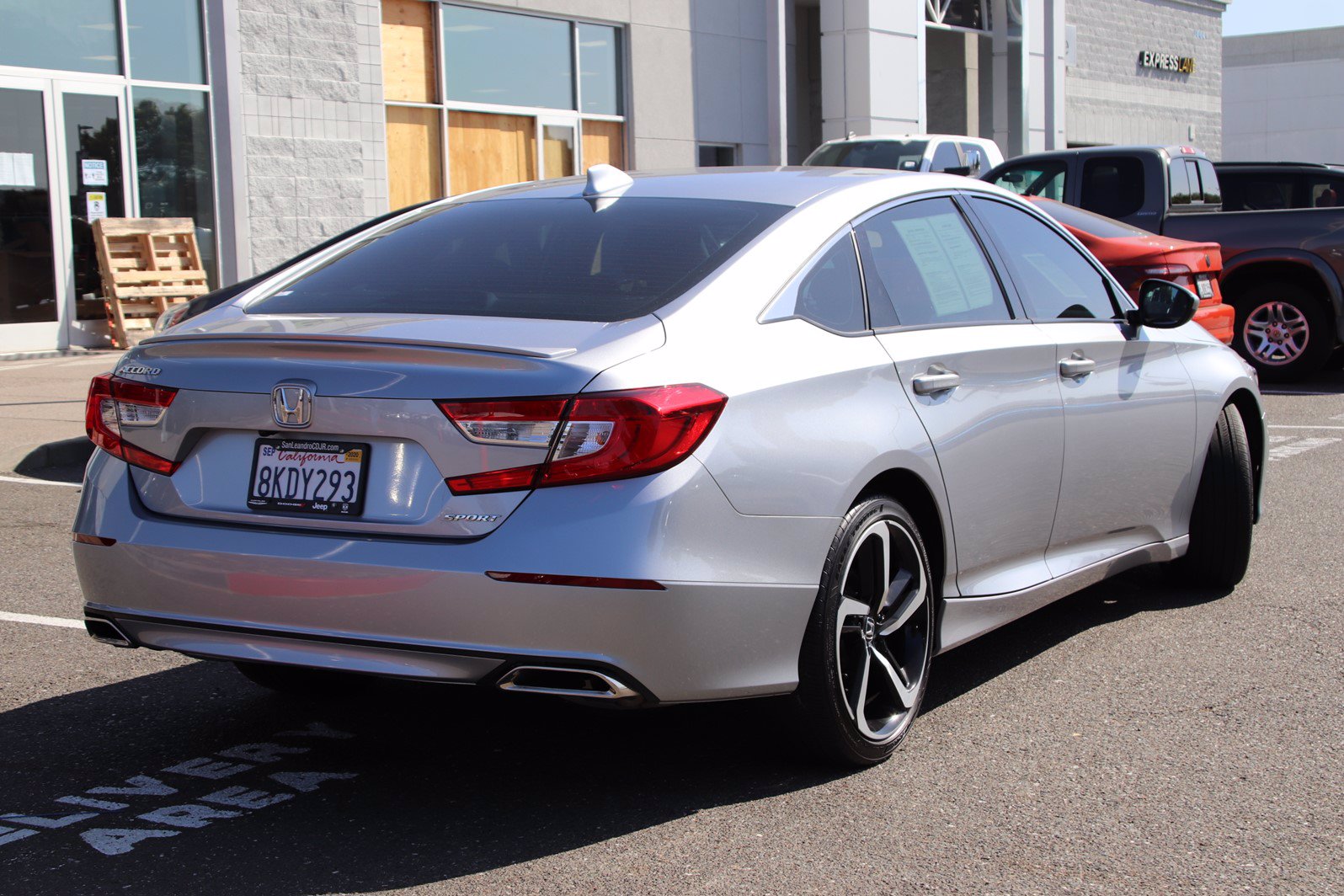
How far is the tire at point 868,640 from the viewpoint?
13.0 feet

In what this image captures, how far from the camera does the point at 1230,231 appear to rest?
13930 millimetres

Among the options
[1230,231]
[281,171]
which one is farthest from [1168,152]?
[281,171]

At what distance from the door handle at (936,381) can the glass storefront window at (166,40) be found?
13334 mm

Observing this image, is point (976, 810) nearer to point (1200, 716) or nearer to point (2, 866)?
point (1200, 716)

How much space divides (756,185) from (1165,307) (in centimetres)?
175

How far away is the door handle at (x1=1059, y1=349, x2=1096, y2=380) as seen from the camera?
512cm

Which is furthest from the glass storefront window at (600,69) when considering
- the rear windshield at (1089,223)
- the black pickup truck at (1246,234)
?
the rear windshield at (1089,223)

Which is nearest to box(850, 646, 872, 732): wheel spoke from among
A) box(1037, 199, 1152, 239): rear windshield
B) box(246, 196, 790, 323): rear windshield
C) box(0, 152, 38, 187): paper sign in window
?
box(246, 196, 790, 323): rear windshield

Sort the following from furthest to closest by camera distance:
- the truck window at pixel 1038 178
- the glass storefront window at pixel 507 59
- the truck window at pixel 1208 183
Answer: the glass storefront window at pixel 507 59, the truck window at pixel 1208 183, the truck window at pixel 1038 178

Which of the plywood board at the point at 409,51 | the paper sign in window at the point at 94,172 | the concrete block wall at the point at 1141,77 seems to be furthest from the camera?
the concrete block wall at the point at 1141,77

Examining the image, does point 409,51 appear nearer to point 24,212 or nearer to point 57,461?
point 24,212

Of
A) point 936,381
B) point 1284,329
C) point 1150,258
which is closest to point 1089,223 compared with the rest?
point 1150,258

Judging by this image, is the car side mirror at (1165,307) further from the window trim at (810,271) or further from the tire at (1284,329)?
the tire at (1284,329)

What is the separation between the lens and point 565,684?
359 centimetres
